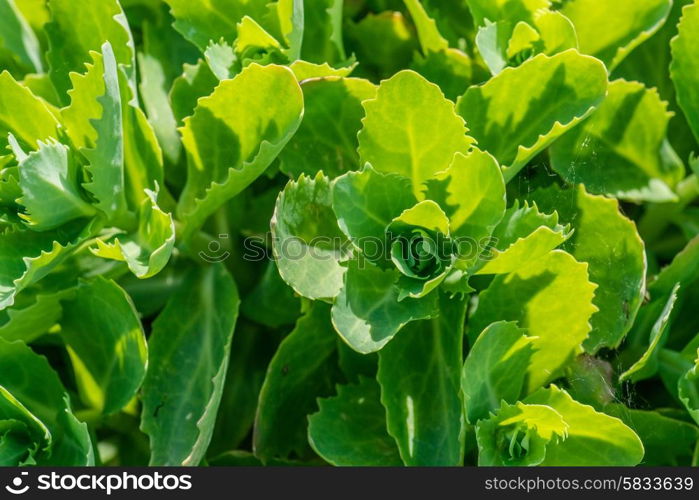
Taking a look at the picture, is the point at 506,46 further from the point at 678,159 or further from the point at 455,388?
the point at 455,388

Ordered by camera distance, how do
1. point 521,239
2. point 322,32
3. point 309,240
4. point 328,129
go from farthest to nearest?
point 322,32
point 328,129
point 309,240
point 521,239

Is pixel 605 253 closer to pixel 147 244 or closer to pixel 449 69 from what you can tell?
pixel 449 69

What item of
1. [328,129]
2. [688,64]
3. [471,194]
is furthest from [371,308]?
[688,64]

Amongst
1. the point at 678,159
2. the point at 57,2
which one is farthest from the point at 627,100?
the point at 57,2

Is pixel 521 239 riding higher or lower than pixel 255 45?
lower

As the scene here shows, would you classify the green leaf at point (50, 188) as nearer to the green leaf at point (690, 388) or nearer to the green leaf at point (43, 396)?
the green leaf at point (43, 396)

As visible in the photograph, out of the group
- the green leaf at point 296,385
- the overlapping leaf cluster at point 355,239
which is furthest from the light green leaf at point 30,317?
the green leaf at point 296,385

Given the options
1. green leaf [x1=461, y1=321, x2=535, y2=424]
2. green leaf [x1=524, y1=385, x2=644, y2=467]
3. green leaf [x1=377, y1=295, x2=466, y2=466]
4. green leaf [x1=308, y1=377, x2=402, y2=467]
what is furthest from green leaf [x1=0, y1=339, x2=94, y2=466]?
green leaf [x1=524, y1=385, x2=644, y2=467]
